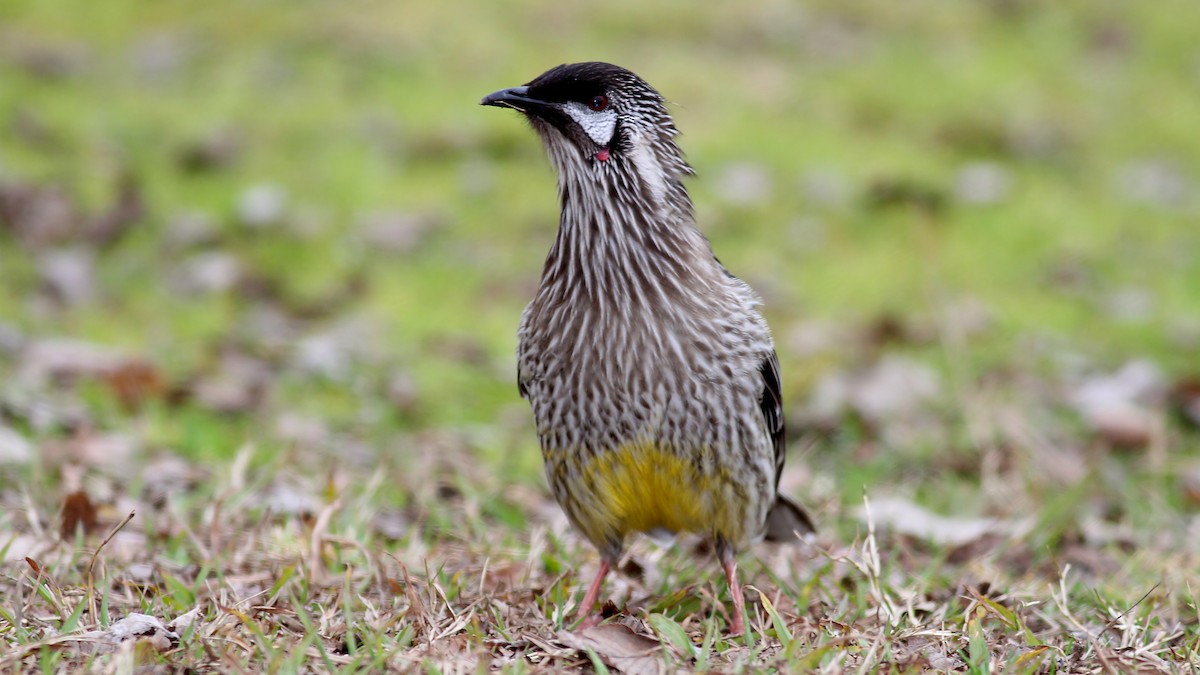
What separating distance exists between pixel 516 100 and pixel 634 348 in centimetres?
82

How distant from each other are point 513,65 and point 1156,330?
524cm

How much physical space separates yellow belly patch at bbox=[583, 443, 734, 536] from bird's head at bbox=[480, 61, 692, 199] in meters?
0.82

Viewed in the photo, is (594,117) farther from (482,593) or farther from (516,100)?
(482,593)

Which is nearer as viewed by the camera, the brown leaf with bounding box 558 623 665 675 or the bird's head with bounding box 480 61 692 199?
the brown leaf with bounding box 558 623 665 675

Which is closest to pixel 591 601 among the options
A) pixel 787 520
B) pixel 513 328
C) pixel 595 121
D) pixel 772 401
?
pixel 772 401

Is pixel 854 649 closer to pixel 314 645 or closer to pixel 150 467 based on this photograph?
pixel 314 645

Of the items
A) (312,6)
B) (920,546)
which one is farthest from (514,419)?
(312,6)

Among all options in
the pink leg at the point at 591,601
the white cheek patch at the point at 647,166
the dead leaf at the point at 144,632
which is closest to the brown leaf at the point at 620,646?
the pink leg at the point at 591,601

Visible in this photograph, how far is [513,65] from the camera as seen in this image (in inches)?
425

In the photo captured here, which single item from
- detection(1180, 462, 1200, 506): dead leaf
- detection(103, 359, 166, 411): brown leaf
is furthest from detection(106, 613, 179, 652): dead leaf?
detection(1180, 462, 1200, 506): dead leaf

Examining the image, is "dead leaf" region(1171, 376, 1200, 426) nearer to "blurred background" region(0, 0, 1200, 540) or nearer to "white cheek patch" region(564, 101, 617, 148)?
"blurred background" region(0, 0, 1200, 540)

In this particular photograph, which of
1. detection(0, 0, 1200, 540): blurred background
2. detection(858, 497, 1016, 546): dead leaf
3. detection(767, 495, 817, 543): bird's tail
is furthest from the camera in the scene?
detection(0, 0, 1200, 540): blurred background

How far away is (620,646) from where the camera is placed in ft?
11.1

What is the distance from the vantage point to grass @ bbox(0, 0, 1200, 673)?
12.2 ft
